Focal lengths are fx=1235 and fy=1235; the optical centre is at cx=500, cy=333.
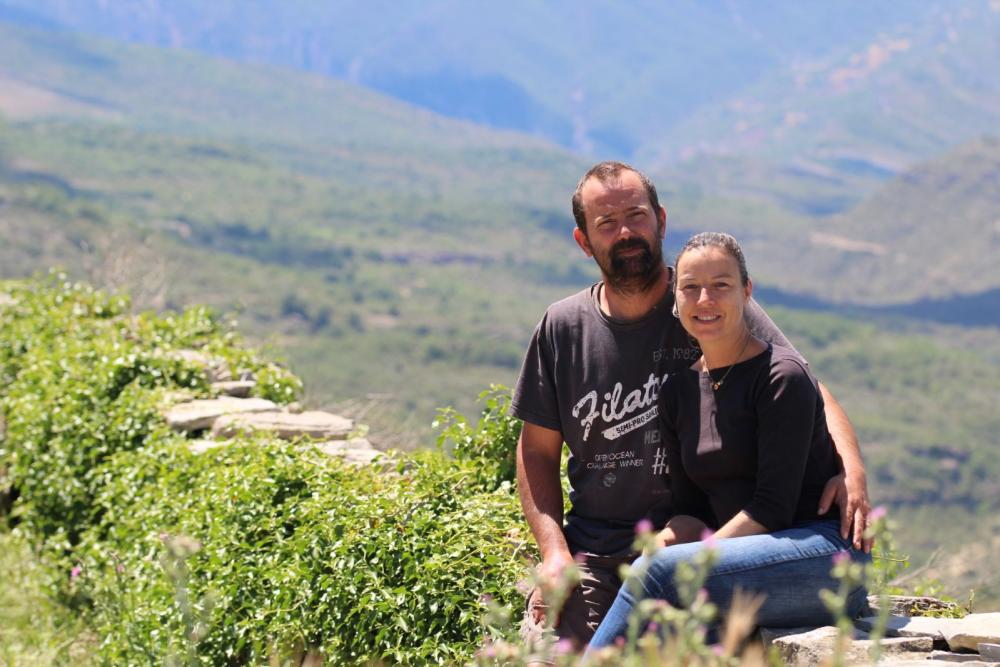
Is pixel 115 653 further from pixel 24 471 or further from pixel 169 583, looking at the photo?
pixel 24 471

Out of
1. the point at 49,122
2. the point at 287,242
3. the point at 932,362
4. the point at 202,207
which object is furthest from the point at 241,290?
the point at 49,122

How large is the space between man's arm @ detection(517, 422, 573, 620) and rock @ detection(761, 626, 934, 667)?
765 millimetres

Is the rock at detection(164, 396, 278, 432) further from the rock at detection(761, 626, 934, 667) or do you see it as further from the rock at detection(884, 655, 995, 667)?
the rock at detection(884, 655, 995, 667)

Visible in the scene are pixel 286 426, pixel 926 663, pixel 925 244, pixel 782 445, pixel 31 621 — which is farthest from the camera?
pixel 925 244

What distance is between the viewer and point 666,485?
358 cm

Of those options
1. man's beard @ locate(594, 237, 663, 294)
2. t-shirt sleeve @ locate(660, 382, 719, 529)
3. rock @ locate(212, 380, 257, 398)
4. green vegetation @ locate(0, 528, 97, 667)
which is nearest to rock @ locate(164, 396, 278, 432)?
rock @ locate(212, 380, 257, 398)

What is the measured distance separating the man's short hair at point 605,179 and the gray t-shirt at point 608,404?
26cm

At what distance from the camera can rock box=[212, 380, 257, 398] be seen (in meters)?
6.52

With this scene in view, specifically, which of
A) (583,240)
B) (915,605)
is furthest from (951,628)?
(583,240)

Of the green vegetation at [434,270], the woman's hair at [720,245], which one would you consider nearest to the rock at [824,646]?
the woman's hair at [720,245]

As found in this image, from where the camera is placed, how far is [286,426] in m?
5.64

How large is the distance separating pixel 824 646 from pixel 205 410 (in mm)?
3728

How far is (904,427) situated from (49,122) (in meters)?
125

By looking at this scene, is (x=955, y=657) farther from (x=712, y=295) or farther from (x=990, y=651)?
(x=712, y=295)
